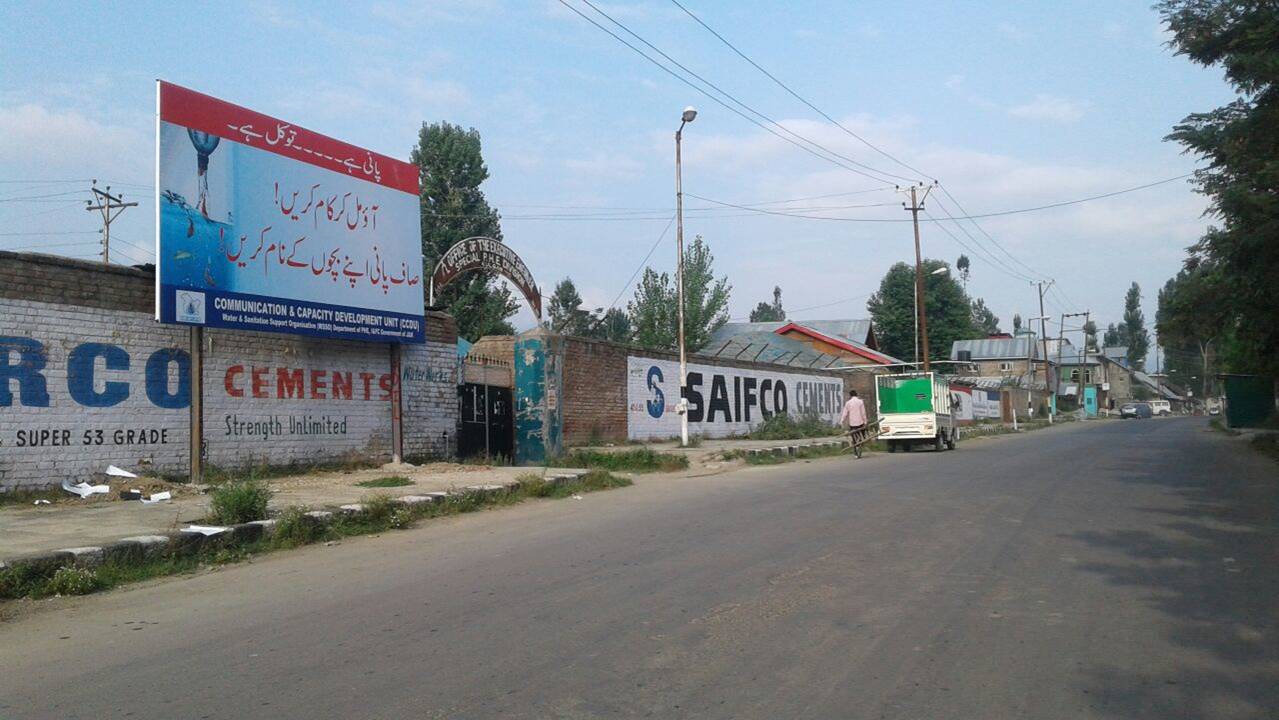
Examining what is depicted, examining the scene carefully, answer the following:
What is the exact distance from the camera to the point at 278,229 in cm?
1560

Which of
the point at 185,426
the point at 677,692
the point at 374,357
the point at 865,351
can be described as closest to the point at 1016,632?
the point at 677,692

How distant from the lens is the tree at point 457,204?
4122cm

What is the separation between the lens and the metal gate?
2036 cm

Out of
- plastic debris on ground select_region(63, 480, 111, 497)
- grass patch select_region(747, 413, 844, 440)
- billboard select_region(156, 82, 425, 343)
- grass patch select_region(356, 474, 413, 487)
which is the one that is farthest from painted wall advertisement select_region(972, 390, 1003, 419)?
plastic debris on ground select_region(63, 480, 111, 497)

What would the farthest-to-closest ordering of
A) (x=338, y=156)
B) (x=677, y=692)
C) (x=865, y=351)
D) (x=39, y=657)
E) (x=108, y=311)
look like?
(x=865, y=351), (x=338, y=156), (x=108, y=311), (x=39, y=657), (x=677, y=692)

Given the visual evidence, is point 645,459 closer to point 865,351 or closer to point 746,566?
point 746,566

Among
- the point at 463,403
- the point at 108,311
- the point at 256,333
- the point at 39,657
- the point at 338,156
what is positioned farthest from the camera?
the point at 463,403

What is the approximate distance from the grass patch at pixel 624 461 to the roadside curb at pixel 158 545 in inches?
334

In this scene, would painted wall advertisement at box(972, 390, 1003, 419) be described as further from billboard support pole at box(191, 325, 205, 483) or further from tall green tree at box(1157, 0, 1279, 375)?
billboard support pole at box(191, 325, 205, 483)

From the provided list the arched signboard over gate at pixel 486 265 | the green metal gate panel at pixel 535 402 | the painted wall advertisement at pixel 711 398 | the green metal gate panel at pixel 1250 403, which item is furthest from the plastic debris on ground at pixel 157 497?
the green metal gate panel at pixel 1250 403

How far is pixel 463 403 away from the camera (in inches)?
801

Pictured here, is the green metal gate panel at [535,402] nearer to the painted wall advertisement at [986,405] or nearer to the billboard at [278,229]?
the billboard at [278,229]

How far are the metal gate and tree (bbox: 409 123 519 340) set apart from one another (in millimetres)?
20001

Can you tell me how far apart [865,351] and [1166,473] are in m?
43.2
